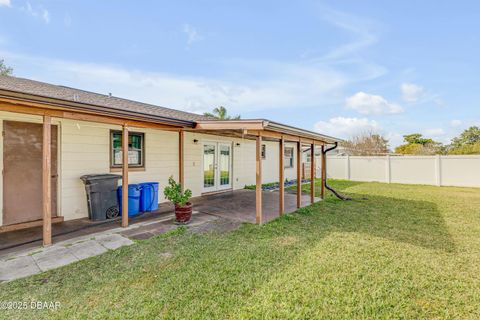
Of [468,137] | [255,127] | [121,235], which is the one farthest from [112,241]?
[468,137]

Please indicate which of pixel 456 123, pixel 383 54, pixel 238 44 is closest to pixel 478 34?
pixel 383 54

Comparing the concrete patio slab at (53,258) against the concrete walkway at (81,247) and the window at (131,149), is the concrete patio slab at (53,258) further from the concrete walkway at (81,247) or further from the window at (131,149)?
the window at (131,149)

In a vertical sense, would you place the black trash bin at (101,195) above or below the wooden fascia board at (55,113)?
below

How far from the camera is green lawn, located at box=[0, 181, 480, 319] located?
2420 millimetres

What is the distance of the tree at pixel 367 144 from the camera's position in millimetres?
23781

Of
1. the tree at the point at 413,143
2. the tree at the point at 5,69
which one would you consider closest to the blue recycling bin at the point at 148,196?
the tree at the point at 5,69

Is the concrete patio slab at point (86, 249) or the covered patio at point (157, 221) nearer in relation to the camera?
the concrete patio slab at point (86, 249)

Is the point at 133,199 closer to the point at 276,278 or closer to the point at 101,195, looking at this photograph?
the point at 101,195

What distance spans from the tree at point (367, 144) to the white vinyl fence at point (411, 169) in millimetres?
8687

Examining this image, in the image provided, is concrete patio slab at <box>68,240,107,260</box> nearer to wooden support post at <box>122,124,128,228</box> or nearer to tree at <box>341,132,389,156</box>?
wooden support post at <box>122,124,128,228</box>

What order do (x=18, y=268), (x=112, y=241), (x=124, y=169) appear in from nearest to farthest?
(x=18, y=268)
(x=112, y=241)
(x=124, y=169)

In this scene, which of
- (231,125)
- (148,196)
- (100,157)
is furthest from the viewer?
(148,196)

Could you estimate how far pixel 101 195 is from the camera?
555cm

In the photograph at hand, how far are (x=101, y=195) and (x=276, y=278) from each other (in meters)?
4.60
